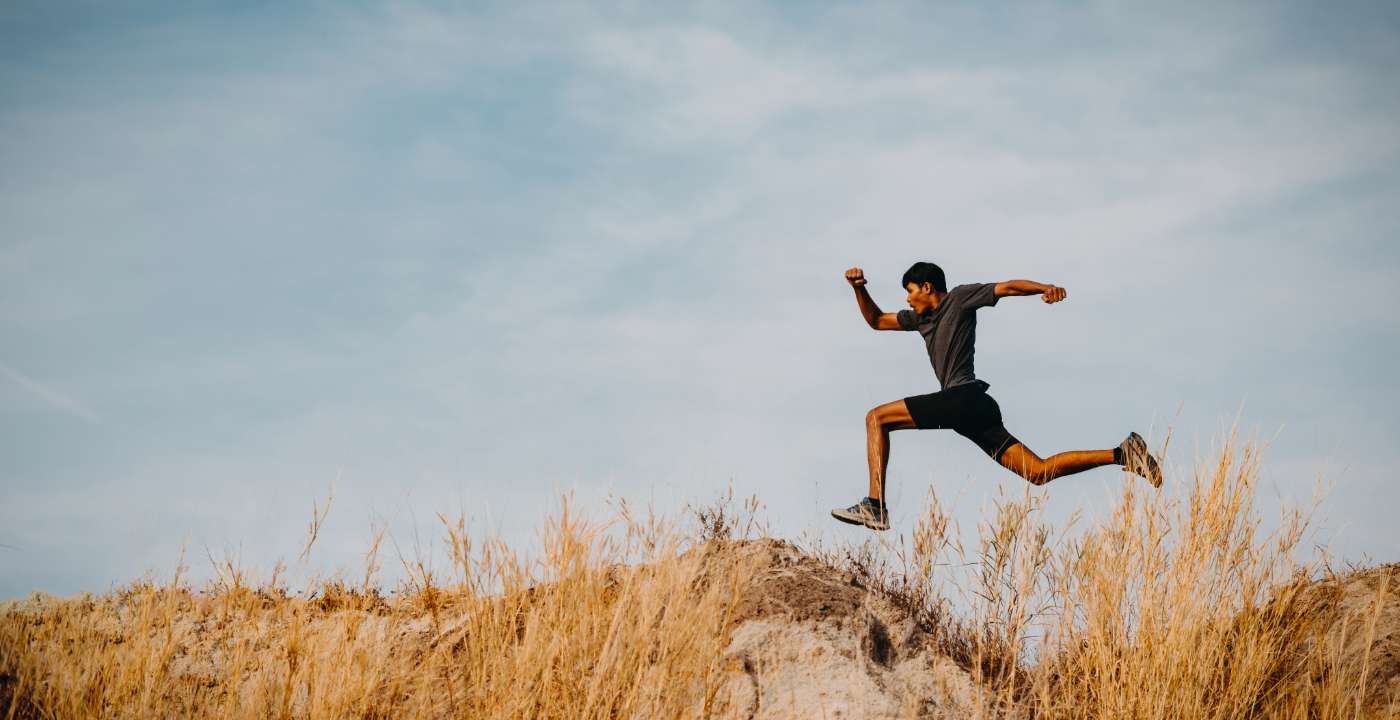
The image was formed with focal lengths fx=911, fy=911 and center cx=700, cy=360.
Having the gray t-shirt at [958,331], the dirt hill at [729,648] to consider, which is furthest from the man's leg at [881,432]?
the dirt hill at [729,648]

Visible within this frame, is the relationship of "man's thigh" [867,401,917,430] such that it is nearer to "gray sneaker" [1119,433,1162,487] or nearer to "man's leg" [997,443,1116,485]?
"man's leg" [997,443,1116,485]

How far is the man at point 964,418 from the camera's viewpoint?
211 inches

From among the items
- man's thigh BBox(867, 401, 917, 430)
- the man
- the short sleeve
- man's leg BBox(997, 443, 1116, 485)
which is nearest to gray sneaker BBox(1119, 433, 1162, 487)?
the man

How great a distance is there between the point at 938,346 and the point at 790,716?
2.72 m

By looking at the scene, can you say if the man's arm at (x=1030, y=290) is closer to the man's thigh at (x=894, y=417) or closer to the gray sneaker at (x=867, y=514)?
the man's thigh at (x=894, y=417)

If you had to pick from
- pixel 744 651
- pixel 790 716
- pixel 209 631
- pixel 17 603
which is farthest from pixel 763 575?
pixel 17 603

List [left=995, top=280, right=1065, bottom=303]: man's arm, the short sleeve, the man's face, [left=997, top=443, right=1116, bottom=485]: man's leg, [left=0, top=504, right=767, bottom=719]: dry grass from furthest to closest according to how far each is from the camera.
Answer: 1. the man's face
2. the short sleeve
3. [left=997, top=443, right=1116, bottom=485]: man's leg
4. [left=995, top=280, right=1065, bottom=303]: man's arm
5. [left=0, top=504, right=767, bottom=719]: dry grass

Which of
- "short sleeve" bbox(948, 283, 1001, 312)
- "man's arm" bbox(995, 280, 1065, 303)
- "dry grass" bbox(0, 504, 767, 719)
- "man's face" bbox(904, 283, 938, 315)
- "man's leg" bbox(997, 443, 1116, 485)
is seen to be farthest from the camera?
"man's face" bbox(904, 283, 938, 315)

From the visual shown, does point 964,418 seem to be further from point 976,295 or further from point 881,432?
point 976,295

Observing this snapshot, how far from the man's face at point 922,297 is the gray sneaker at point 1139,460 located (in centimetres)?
145

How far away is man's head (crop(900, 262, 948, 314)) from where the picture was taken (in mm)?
6047

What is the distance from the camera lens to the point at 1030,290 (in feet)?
17.8

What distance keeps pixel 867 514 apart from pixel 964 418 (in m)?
0.88

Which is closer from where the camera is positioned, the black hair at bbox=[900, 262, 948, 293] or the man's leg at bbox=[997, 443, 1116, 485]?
the man's leg at bbox=[997, 443, 1116, 485]
